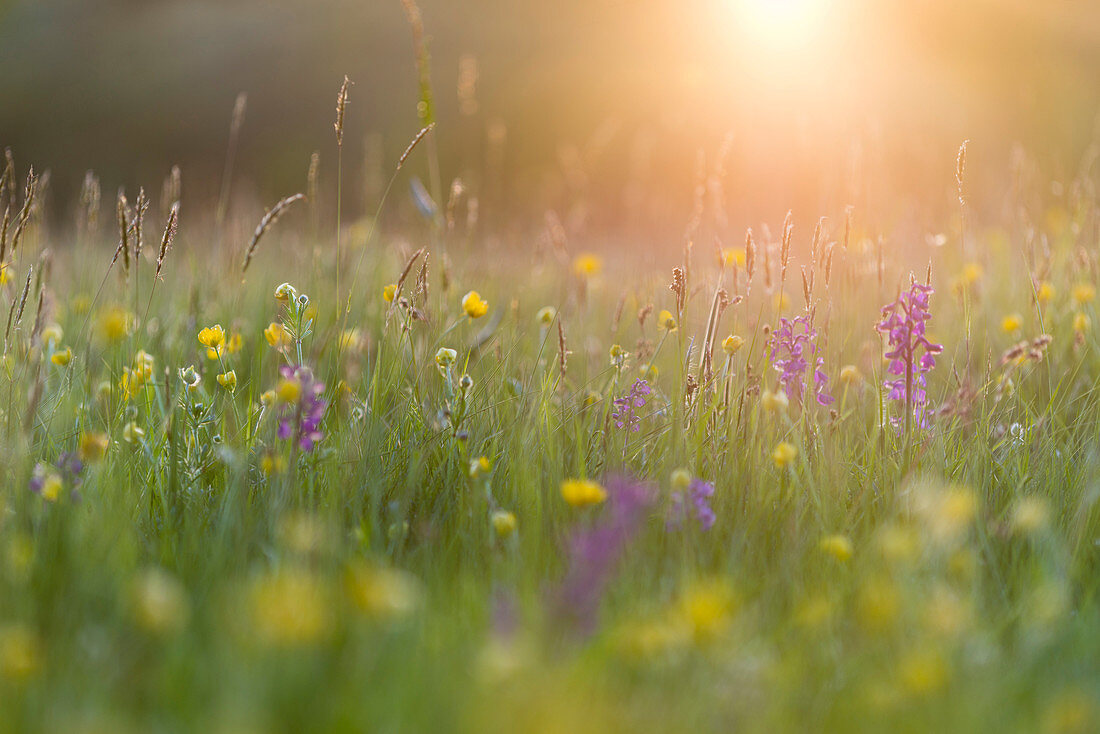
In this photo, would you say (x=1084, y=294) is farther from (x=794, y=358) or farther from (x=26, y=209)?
(x=26, y=209)

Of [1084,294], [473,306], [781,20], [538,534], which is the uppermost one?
[781,20]

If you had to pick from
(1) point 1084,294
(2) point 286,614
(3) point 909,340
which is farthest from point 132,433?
(1) point 1084,294

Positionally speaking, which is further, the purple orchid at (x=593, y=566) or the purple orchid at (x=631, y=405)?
the purple orchid at (x=631, y=405)

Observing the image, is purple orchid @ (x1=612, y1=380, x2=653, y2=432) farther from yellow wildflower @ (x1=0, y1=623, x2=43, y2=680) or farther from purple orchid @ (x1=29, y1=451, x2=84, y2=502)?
yellow wildflower @ (x1=0, y1=623, x2=43, y2=680)

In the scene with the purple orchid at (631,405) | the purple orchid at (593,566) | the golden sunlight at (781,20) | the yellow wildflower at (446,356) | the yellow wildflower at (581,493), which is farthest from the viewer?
the golden sunlight at (781,20)

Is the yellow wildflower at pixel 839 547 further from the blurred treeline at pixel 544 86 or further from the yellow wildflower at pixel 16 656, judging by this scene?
the blurred treeline at pixel 544 86

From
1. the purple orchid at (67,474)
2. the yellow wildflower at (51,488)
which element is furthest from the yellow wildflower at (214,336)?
the yellow wildflower at (51,488)

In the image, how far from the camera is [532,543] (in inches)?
58.4

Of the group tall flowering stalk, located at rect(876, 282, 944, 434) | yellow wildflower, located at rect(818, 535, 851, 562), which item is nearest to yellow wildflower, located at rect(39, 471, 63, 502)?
yellow wildflower, located at rect(818, 535, 851, 562)

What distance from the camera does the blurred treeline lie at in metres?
9.16

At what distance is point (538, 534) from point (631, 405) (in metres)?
0.50

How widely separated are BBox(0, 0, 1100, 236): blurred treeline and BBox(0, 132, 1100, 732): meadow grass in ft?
19.7

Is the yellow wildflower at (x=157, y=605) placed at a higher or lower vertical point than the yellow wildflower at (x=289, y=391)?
lower

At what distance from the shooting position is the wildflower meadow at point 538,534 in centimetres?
101
